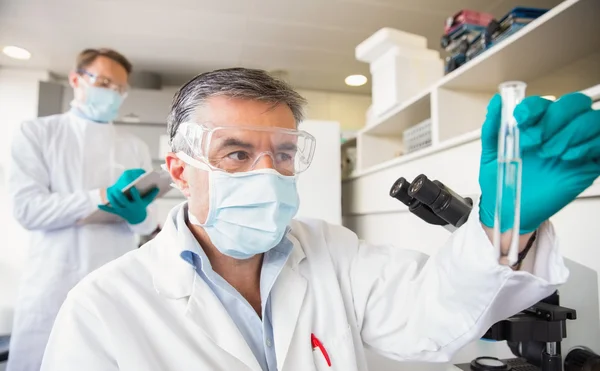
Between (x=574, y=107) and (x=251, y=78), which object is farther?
(x=251, y=78)

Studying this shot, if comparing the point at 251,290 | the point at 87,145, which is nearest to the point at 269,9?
the point at 87,145

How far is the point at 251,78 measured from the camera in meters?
0.90

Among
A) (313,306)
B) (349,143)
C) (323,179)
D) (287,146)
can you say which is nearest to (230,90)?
(287,146)

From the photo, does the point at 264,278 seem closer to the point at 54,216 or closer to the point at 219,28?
the point at 54,216

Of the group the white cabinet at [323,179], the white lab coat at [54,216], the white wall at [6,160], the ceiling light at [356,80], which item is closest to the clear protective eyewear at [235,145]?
the white lab coat at [54,216]

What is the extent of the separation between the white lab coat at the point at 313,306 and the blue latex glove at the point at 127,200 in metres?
0.67

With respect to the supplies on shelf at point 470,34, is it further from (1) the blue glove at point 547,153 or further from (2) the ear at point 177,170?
(2) the ear at point 177,170

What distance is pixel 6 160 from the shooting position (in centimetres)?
298

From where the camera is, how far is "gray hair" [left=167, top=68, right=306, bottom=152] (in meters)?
0.89

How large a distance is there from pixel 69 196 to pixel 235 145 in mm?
1019

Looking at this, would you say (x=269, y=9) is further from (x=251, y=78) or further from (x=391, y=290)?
(x=391, y=290)

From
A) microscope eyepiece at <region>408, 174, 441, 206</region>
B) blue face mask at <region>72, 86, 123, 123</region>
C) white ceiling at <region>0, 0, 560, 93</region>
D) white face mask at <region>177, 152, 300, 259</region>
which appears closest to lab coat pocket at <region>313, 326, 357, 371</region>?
white face mask at <region>177, 152, 300, 259</region>

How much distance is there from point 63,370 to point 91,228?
3.48ft

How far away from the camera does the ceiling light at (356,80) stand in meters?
3.26
